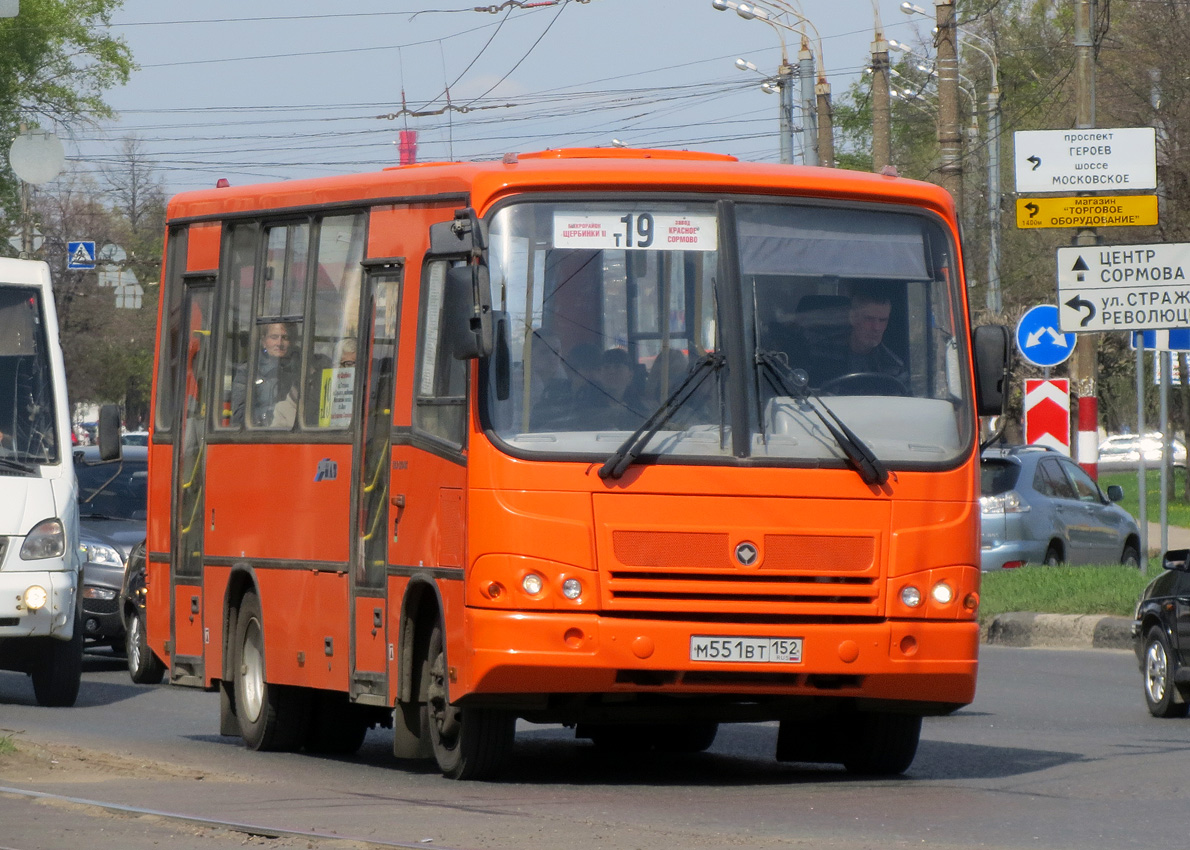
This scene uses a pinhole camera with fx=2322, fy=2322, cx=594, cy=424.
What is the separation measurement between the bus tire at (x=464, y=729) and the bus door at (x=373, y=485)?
398 millimetres

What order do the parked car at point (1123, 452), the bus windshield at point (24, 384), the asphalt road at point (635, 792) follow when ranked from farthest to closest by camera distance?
the parked car at point (1123, 452)
the bus windshield at point (24, 384)
the asphalt road at point (635, 792)

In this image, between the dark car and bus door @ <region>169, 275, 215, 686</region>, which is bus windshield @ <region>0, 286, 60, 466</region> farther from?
the dark car

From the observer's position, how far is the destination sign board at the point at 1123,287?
18.9m

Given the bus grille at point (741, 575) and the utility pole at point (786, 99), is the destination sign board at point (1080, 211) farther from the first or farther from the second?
the utility pole at point (786, 99)

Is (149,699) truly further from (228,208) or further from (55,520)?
(228,208)

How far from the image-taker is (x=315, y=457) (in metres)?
11.0

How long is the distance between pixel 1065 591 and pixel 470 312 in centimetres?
1199

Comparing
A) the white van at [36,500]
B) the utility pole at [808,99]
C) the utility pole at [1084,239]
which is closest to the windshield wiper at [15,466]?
the white van at [36,500]

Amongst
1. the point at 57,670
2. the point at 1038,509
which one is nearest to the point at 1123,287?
the point at 1038,509

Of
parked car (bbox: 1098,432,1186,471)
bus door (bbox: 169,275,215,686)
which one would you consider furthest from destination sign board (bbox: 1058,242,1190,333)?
parked car (bbox: 1098,432,1186,471)

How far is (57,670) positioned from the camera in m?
14.6

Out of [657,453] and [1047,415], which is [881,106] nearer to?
[1047,415]

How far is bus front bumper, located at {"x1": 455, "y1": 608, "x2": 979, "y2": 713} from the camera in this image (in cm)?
914

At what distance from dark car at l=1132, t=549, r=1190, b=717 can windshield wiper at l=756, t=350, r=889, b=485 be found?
176 inches
